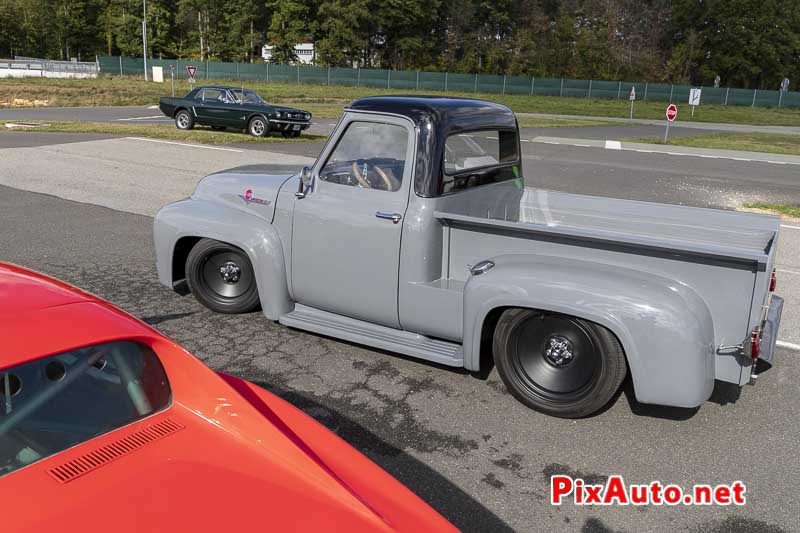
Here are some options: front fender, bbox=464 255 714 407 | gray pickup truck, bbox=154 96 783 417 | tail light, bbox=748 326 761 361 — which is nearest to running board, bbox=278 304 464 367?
gray pickup truck, bbox=154 96 783 417

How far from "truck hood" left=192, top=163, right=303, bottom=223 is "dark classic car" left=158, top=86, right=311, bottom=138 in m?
15.9

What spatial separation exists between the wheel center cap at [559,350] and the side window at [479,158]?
4.20ft

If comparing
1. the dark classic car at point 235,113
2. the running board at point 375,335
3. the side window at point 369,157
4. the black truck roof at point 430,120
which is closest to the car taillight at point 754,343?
the running board at point 375,335

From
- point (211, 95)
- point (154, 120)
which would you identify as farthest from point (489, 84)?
point (211, 95)

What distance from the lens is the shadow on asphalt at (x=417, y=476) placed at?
3.20 metres

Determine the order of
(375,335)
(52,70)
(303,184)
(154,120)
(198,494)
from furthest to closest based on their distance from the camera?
(52,70) < (154,120) < (303,184) < (375,335) < (198,494)

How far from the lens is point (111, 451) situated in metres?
2.10

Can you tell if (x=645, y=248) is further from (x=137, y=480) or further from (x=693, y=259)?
(x=137, y=480)

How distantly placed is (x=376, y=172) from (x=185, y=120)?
1929cm

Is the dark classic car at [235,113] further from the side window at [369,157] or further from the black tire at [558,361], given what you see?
the black tire at [558,361]

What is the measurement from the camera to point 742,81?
76.8m

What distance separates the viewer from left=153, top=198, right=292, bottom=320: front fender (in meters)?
5.09

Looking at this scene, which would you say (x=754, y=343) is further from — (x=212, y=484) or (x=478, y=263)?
(x=212, y=484)

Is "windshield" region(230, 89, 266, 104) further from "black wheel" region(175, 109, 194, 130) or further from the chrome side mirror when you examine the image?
the chrome side mirror
